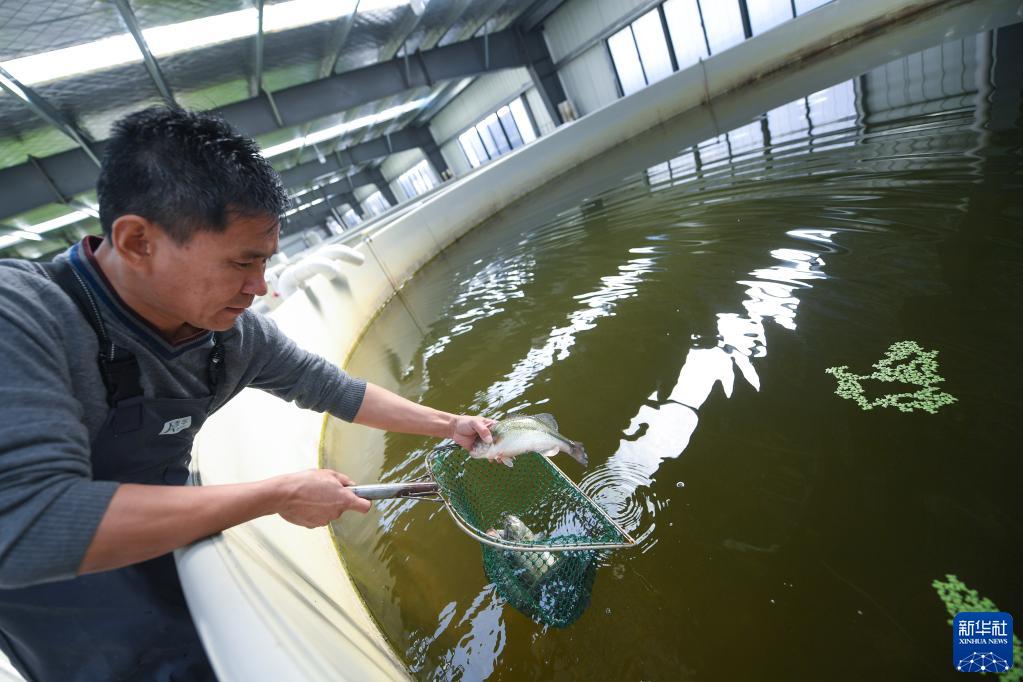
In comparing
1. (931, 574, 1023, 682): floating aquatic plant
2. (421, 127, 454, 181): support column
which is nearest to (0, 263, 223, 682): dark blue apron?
(931, 574, 1023, 682): floating aquatic plant

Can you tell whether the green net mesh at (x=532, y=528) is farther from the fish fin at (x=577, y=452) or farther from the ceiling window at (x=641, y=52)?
the ceiling window at (x=641, y=52)

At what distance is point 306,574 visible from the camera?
5.98ft

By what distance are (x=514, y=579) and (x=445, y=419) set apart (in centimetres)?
70

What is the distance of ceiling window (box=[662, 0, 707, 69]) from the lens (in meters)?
12.5

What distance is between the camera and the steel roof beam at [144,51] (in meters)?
5.66

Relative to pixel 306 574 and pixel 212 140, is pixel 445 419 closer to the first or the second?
pixel 306 574

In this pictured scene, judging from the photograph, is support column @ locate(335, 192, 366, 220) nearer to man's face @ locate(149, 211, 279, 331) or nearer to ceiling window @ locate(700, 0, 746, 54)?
ceiling window @ locate(700, 0, 746, 54)

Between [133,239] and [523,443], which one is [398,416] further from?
[133,239]

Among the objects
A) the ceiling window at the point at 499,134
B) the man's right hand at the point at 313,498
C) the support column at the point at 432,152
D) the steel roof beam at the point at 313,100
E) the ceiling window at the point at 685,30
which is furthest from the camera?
the support column at the point at 432,152

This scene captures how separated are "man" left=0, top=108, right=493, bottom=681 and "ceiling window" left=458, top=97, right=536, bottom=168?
59.5 ft

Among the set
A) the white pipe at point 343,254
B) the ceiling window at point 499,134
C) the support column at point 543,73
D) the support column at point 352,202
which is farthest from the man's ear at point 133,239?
the support column at point 352,202

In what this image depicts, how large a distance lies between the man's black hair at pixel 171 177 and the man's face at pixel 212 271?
3 cm

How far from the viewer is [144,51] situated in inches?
259

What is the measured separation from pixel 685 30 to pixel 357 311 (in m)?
12.6
